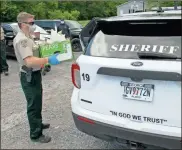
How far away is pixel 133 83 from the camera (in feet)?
9.92

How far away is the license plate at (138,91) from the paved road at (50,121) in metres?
0.98

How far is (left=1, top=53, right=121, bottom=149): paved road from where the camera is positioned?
13.6 feet

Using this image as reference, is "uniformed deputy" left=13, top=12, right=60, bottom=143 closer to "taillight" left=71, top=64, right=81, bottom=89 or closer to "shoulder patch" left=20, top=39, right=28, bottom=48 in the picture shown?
"shoulder patch" left=20, top=39, right=28, bottom=48

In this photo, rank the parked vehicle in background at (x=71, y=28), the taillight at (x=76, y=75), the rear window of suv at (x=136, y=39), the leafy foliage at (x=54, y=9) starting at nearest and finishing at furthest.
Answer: the rear window of suv at (x=136, y=39)
the taillight at (x=76, y=75)
the parked vehicle in background at (x=71, y=28)
the leafy foliage at (x=54, y=9)

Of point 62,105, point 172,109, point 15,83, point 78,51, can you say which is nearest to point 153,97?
point 172,109

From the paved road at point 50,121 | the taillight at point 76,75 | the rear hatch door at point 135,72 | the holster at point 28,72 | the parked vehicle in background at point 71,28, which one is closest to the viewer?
the rear hatch door at point 135,72

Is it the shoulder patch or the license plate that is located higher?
the shoulder patch

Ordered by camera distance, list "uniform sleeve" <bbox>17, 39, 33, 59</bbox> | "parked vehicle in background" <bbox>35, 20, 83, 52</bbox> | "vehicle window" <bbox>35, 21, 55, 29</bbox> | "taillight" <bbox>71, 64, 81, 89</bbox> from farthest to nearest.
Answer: "vehicle window" <bbox>35, 21, 55, 29</bbox> < "parked vehicle in background" <bbox>35, 20, 83, 52</bbox> < "uniform sleeve" <bbox>17, 39, 33, 59</bbox> < "taillight" <bbox>71, 64, 81, 89</bbox>

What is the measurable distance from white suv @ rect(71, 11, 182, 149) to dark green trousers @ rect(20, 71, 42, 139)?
0.78m

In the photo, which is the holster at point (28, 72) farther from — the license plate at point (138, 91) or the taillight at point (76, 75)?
the license plate at point (138, 91)

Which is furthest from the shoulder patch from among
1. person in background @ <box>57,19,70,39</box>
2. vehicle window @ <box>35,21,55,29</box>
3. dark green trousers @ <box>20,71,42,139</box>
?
vehicle window @ <box>35,21,55,29</box>

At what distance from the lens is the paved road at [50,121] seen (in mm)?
4152

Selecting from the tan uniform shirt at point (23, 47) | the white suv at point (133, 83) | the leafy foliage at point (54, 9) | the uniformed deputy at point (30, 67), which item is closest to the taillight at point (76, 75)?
the white suv at point (133, 83)

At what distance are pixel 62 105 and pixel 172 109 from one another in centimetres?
322
